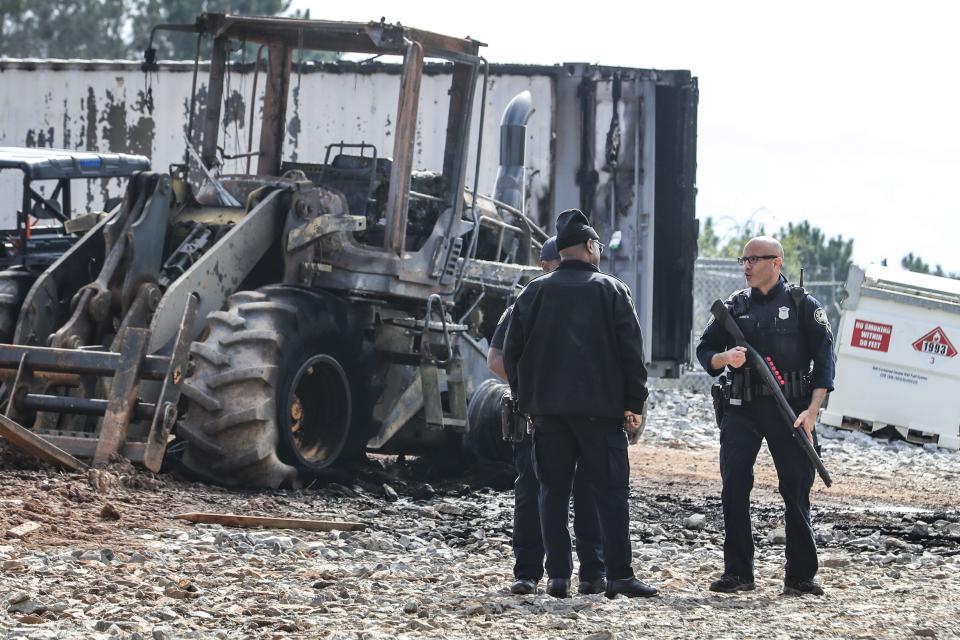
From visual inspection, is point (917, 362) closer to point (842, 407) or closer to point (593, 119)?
point (842, 407)

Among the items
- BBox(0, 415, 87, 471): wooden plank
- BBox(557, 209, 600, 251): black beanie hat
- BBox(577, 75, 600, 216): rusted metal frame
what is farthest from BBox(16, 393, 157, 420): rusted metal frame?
BBox(577, 75, 600, 216): rusted metal frame

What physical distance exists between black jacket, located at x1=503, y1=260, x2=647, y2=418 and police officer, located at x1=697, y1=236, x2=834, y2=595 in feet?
1.90

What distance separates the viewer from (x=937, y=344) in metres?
14.6

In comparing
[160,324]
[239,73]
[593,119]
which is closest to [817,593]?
[160,324]

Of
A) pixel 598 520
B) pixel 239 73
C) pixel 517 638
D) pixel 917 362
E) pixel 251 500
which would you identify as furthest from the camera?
pixel 917 362

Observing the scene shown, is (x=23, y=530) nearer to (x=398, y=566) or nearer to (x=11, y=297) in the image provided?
(x=398, y=566)

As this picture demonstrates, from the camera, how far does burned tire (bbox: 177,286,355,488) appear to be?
9.01 m

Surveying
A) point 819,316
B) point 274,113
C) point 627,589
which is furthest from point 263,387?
point 819,316

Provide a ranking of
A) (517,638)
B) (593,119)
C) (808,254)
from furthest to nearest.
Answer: (808,254), (593,119), (517,638)

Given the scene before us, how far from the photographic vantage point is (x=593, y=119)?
52.3 feet

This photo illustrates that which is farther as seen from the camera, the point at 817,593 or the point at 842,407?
the point at 842,407

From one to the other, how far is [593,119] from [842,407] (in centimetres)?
376

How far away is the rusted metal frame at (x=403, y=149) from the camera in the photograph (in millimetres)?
10156

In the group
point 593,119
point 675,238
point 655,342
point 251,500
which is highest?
point 593,119
